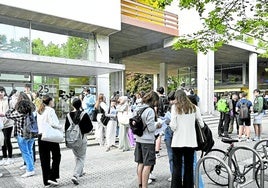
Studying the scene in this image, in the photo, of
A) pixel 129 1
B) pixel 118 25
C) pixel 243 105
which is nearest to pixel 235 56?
pixel 129 1

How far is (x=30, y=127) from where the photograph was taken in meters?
6.36

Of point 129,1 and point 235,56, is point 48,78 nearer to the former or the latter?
point 129,1

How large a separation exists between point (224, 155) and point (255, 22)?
663cm

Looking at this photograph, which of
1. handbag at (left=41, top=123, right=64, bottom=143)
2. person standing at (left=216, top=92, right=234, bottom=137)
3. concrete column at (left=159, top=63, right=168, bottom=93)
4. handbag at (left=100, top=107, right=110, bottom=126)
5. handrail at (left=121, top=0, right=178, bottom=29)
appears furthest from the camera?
concrete column at (left=159, top=63, right=168, bottom=93)

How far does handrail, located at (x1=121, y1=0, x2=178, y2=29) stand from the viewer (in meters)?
19.0

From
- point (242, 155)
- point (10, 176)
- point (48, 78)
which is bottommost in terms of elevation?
point (10, 176)

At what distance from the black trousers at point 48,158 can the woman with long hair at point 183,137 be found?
2.46 metres

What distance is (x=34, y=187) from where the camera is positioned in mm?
5641

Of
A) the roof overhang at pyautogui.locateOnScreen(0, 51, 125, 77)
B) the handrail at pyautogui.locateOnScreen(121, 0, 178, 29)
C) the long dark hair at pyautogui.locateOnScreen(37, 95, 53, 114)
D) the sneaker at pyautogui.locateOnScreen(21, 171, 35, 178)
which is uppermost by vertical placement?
the handrail at pyautogui.locateOnScreen(121, 0, 178, 29)

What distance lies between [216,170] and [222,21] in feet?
20.5

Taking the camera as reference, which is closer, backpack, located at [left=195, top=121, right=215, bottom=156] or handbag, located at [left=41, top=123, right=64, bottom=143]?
backpack, located at [left=195, top=121, right=215, bottom=156]

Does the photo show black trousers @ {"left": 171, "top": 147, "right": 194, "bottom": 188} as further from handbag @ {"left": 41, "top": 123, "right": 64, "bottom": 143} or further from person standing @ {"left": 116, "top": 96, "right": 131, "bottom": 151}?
person standing @ {"left": 116, "top": 96, "right": 131, "bottom": 151}

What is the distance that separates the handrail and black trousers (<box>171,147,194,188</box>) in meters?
15.2

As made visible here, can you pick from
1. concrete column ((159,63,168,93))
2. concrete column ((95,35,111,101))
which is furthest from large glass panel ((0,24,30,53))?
concrete column ((159,63,168,93))
